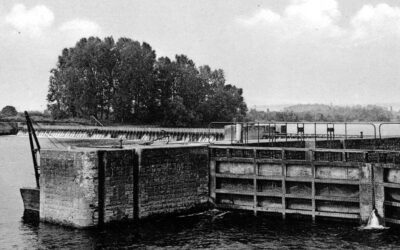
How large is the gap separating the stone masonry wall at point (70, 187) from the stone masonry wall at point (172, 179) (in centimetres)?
224

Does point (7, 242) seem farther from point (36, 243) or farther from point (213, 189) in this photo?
point (213, 189)

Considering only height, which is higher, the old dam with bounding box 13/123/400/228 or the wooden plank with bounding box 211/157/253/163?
the wooden plank with bounding box 211/157/253/163

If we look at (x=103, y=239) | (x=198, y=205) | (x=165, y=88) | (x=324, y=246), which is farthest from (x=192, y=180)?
(x=165, y=88)

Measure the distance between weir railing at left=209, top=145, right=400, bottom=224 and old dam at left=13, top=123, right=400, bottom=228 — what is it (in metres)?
0.04

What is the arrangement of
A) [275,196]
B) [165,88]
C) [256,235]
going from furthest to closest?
[165,88]
[275,196]
[256,235]

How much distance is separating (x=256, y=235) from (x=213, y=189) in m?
4.91

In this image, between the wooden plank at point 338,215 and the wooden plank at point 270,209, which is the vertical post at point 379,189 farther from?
the wooden plank at point 270,209

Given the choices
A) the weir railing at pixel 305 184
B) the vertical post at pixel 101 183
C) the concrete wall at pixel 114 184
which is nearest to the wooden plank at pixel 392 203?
the weir railing at pixel 305 184

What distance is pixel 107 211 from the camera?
804 inches

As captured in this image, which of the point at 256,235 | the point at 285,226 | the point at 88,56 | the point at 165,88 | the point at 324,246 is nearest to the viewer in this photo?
the point at 324,246

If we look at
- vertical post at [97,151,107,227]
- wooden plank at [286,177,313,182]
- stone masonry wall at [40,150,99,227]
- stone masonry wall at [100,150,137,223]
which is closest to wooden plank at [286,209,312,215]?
wooden plank at [286,177,313,182]

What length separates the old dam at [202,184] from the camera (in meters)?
20.3

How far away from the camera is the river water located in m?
18.3

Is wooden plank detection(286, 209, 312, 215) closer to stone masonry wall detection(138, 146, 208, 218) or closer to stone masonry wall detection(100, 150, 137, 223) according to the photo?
stone masonry wall detection(138, 146, 208, 218)
